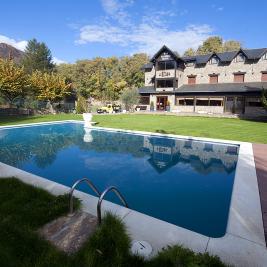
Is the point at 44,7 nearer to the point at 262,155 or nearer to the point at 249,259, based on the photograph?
the point at 262,155

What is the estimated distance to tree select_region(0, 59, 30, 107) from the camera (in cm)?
2636

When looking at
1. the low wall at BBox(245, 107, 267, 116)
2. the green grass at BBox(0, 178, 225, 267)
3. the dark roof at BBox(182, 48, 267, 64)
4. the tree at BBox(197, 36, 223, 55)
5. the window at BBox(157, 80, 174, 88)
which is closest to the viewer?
the green grass at BBox(0, 178, 225, 267)

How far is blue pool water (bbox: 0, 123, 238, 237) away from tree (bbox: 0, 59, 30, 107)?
13.2 metres

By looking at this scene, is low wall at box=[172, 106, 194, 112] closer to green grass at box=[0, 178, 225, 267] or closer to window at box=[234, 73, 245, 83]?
window at box=[234, 73, 245, 83]

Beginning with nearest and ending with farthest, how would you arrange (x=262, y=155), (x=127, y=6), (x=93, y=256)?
(x=93, y=256) → (x=262, y=155) → (x=127, y=6)

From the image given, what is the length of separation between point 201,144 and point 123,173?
6523 mm

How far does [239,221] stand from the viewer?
4785 millimetres

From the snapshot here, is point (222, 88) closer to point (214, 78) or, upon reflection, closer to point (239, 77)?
point (239, 77)

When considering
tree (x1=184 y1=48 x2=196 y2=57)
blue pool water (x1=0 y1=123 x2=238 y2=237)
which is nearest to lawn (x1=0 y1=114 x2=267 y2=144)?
blue pool water (x1=0 y1=123 x2=238 y2=237)

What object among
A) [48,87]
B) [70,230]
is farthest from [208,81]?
[70,230]

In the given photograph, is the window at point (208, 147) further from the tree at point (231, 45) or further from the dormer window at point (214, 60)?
the tree at point (231, 45)

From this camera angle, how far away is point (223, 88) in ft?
101

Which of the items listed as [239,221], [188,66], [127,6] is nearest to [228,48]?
[188,66]

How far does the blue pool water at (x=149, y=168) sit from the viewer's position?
6.13 m
